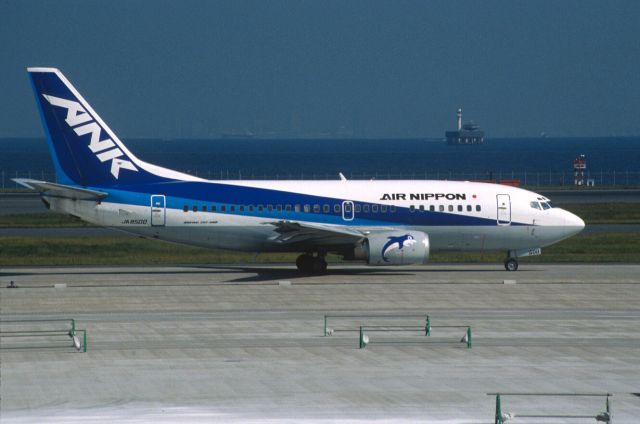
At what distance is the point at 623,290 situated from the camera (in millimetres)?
42750

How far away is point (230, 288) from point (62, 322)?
9.84 metres

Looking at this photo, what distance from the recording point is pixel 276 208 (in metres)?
48.4

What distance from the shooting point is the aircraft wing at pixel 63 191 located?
45634mm

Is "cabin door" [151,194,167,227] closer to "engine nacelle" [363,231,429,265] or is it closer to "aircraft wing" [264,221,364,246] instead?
"aircraft wing" [264,221,364,246]

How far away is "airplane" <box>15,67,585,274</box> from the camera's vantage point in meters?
47.2

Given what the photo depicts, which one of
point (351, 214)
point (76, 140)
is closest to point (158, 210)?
point (76, 140)

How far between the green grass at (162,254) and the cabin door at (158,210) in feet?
20.9

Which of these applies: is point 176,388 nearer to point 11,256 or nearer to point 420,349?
point 420,349

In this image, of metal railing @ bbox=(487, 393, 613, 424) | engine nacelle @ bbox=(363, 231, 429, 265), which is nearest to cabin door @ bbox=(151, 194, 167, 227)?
engine nacelle @ bbox=(363, 231, 429, 265)

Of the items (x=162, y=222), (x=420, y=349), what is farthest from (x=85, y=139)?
(x=420, y=349)

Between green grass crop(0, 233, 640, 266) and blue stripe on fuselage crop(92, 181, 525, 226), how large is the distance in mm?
4889

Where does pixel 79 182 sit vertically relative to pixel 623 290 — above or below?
above

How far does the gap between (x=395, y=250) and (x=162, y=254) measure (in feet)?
52.8

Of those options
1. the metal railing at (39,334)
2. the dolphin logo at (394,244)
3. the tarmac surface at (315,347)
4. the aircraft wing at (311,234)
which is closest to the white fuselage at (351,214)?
the aircraft wing at (311,234)
